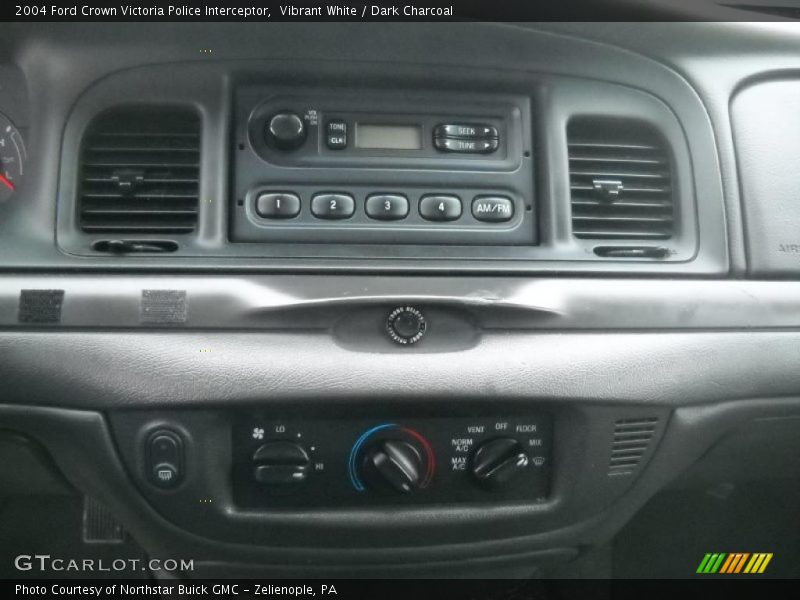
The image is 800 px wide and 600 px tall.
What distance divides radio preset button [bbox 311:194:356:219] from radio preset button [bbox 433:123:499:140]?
0.76 ft

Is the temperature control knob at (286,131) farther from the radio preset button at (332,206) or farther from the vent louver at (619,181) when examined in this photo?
the vent louver at (619,181)

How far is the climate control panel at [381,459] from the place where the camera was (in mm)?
1455

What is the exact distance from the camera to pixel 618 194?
1.59 meters

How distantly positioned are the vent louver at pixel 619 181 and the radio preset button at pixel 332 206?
0.46m

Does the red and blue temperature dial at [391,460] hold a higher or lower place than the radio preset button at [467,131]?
lower

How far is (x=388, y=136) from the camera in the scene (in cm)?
155

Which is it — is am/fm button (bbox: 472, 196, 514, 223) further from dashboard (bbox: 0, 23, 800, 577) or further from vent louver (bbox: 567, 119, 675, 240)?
vent louver (bbox: 567, 119, 675, 240)

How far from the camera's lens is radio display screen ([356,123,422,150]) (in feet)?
5.05

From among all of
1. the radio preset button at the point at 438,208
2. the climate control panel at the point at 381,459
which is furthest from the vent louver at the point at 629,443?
the radio preset button at the point at 438,208

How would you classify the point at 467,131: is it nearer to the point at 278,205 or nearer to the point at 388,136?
the point at 388,136

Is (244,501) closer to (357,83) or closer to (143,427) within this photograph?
(143,427)
